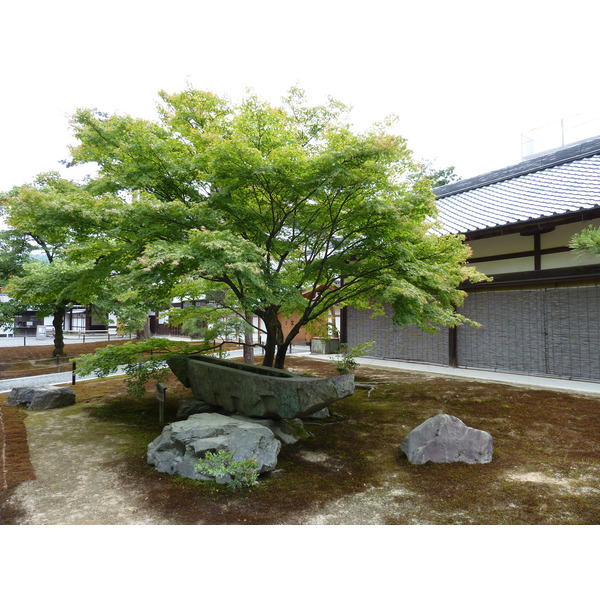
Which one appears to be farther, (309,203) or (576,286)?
(576,286)

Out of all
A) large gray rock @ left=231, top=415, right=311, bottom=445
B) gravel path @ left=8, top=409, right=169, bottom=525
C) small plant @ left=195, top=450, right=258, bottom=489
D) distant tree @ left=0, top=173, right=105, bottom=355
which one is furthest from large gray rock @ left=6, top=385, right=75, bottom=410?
small plant @ left=195, top=450, right=258, bottom=489

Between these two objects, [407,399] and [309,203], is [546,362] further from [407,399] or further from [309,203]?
[309,203]

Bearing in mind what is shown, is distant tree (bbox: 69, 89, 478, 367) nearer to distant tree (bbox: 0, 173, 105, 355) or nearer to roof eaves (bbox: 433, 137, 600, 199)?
distant tree (bbox: 0, 173, 105, 355)

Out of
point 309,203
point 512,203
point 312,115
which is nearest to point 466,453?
point 309,203

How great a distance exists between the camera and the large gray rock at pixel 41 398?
7.79m

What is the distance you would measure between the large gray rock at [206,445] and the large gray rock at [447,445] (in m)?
1.81

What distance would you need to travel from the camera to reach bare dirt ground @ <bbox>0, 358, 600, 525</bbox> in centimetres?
344

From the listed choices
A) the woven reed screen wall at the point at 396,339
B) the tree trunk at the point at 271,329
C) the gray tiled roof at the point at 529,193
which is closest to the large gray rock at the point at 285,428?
the tree trunk at the point at 271,329

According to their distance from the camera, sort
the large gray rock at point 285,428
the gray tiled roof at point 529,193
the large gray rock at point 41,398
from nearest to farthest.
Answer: the large gray rock at point 285,428 → the large gray rock at point 41,398 → the gray tiled roof at point 529,193

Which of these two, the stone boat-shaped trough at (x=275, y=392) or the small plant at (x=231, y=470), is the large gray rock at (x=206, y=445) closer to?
the small plant at (x=231, y=470)

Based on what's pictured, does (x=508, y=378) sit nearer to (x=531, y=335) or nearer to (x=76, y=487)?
(x=531, y=335)

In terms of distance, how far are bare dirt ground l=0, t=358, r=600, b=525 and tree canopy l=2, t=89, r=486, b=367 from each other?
7.02 feet

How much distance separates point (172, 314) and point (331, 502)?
6714mm

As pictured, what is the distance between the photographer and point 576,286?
921cm
